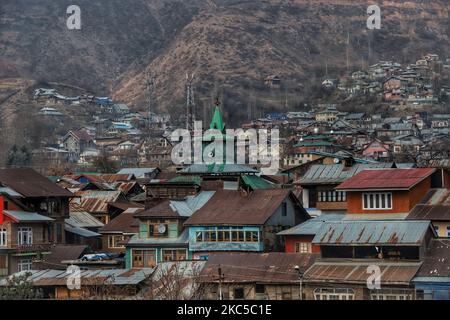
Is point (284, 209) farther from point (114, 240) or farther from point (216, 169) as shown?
point (114, 240)

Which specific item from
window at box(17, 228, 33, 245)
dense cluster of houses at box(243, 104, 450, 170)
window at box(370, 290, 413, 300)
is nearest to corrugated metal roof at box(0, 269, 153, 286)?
window at box(17, 228, 33, 245)

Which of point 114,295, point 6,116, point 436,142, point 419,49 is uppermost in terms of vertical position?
point 419,49

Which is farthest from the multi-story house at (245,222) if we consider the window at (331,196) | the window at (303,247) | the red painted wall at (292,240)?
the window at (331,196)

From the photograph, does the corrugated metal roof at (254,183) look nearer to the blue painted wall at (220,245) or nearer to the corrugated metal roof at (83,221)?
the blue painted wall at (220,245)

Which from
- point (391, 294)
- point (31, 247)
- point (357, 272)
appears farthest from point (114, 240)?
point (391, 294)

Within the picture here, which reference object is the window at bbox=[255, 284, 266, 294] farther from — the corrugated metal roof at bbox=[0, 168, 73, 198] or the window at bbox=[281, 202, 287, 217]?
the corrugated metal roof at bbox=[0, 168, 73, 198]
